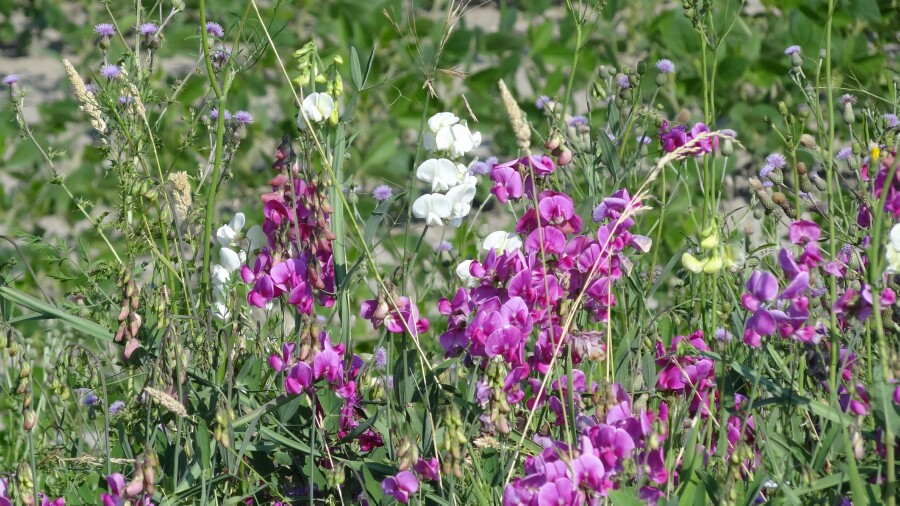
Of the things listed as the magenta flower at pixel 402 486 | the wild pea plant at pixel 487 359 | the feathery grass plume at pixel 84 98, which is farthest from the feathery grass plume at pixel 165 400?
the feathery grass plume at pixel 84 98

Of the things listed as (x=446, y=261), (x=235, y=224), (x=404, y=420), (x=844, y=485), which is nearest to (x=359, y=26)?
(x=446, y=261)

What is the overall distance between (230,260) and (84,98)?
37 cm

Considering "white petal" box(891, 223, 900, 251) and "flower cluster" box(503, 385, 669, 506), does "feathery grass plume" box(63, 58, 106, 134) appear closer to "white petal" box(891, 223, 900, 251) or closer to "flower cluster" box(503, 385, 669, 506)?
"flower cluster" box(503, 385, 669, 506)

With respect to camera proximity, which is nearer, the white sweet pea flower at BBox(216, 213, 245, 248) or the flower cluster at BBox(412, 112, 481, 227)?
the flower cluster at BBox(412, 112, 481, 227)

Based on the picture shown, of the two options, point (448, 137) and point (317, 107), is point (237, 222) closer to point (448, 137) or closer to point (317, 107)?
point (317, 107)

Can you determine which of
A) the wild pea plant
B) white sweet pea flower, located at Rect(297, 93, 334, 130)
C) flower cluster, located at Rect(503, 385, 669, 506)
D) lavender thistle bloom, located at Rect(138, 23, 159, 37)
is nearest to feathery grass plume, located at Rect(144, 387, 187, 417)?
the wild pea plant

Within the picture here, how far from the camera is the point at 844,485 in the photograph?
154 cm

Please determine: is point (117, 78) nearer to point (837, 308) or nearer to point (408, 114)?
point (837, 308)

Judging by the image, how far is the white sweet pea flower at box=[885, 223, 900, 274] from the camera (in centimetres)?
141

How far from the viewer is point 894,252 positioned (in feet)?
4.68

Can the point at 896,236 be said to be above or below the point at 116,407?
above

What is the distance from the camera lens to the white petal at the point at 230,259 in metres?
1.84

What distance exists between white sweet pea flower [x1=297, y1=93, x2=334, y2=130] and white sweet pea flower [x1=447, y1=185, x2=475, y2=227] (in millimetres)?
218

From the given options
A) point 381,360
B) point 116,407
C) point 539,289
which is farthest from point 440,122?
point 116,407
